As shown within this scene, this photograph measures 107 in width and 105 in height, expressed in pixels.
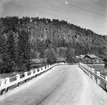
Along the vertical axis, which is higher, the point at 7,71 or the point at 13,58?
the point at 13,58

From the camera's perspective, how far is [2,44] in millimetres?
54781

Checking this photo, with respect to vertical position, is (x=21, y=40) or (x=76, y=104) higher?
(x=21, y=40)

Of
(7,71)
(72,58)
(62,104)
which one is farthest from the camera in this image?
(72,58)

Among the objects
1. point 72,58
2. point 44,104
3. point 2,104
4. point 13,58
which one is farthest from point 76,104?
point 72,58

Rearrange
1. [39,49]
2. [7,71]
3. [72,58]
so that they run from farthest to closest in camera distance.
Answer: [39,49], [72,58], [7,71]

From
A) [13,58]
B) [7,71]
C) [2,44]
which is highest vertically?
[2,44]

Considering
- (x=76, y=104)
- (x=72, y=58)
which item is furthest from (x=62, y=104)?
(x=72, y=58)

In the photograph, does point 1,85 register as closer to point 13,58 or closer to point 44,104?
point 44,104

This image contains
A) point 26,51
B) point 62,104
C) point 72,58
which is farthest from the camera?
point 72,58

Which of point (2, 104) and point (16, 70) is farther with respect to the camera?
point (16, 70)

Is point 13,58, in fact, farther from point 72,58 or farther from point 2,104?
point 72,58

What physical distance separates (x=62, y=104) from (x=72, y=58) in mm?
119630

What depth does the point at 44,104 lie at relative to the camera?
728 cm

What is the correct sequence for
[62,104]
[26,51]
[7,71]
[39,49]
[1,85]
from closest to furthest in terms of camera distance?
1. [62,104]
2. [1,85]
3. [7,71]
4. [26,51]
5. [39,49]
